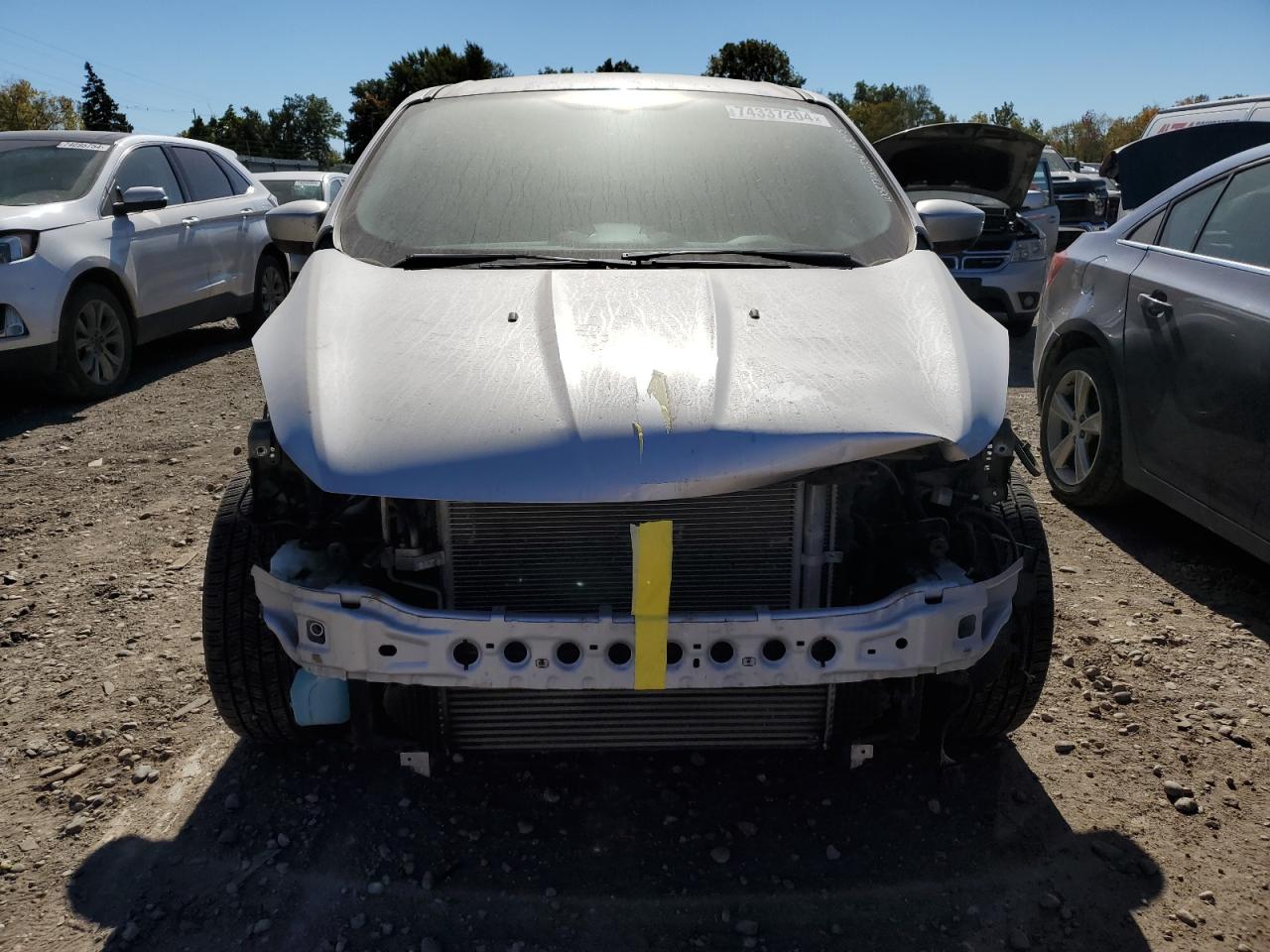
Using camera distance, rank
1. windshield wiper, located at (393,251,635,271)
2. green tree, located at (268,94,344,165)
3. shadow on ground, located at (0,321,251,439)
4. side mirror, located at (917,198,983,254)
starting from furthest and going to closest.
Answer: green tree, located at (268,94,344,165) < shadow on ground, located at (0,321,251,439) < side mirror, located at (917,198,983,254) < windshield wiper, located at (393,251,635,271)

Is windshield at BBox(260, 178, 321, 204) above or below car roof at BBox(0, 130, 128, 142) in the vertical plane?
below

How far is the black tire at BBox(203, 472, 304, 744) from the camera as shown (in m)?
2.50

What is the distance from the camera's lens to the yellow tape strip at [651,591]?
2.04 metres

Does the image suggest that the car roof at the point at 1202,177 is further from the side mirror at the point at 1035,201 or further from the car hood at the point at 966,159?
the side mirror at the point at 1035,201

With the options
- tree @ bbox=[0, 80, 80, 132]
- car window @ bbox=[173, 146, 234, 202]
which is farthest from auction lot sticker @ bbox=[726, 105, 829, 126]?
tree @ bbox=[0, 80, 80, 132]

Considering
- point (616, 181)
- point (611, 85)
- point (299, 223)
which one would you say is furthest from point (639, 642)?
point (611, 85)

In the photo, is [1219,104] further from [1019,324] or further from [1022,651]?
[1022,651]

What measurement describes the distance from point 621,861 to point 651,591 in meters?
0.78

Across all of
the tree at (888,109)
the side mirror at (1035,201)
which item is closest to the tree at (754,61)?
the tree at (888,109)

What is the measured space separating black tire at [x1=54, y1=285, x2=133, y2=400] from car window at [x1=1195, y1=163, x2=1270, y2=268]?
629 centimetres

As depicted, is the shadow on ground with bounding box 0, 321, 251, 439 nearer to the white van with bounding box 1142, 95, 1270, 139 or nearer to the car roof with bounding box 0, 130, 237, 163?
the car roof with bounding box 0, 130, 237, 163

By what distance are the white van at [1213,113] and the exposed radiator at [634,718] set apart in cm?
674

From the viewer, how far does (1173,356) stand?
382 centimetres

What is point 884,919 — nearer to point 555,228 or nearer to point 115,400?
point 555,228
